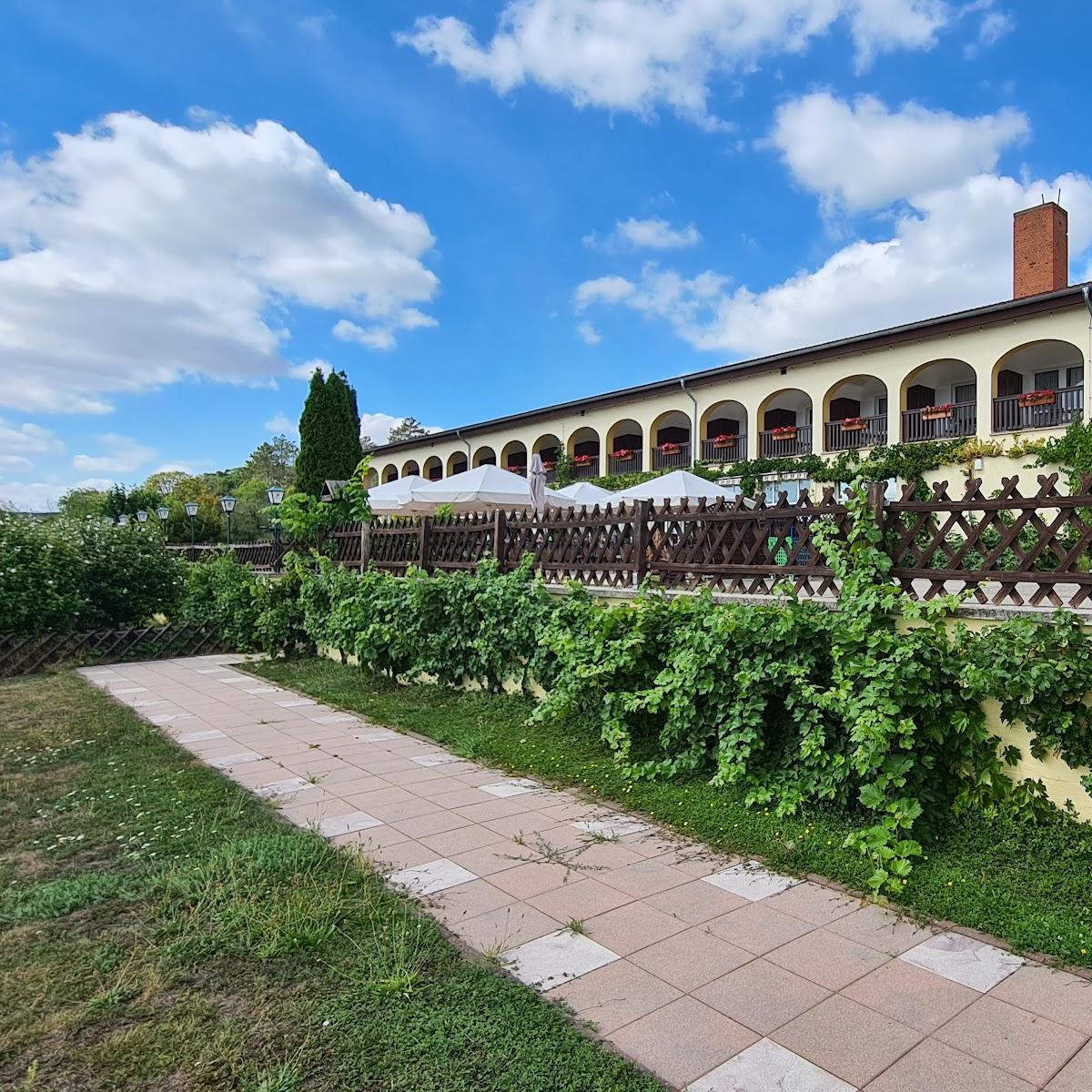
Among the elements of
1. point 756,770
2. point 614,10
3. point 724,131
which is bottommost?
point 756,770

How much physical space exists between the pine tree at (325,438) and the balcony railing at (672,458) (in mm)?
10880

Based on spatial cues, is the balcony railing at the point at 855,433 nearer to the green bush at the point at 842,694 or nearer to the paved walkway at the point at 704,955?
the green bush at the point at 842,694

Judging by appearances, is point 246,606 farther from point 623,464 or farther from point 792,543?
point 623,464

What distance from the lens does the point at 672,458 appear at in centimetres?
2542

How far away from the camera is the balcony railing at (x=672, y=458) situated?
81.9 ft

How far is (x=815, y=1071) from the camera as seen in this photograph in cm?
217

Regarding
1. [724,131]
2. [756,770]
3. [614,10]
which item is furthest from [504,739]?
[724,131]

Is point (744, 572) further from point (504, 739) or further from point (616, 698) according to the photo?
point (504, 739)

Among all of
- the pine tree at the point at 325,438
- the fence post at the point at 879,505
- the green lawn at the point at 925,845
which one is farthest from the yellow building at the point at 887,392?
the green lawn at the point at 925,845

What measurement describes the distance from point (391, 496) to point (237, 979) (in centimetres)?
1250

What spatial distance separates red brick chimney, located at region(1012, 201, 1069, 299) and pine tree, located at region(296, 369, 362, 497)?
17.4 m

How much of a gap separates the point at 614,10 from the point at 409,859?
26.1 ft

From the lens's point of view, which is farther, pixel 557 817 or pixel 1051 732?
pixel 557 817

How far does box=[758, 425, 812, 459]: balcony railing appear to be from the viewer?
2211cm
